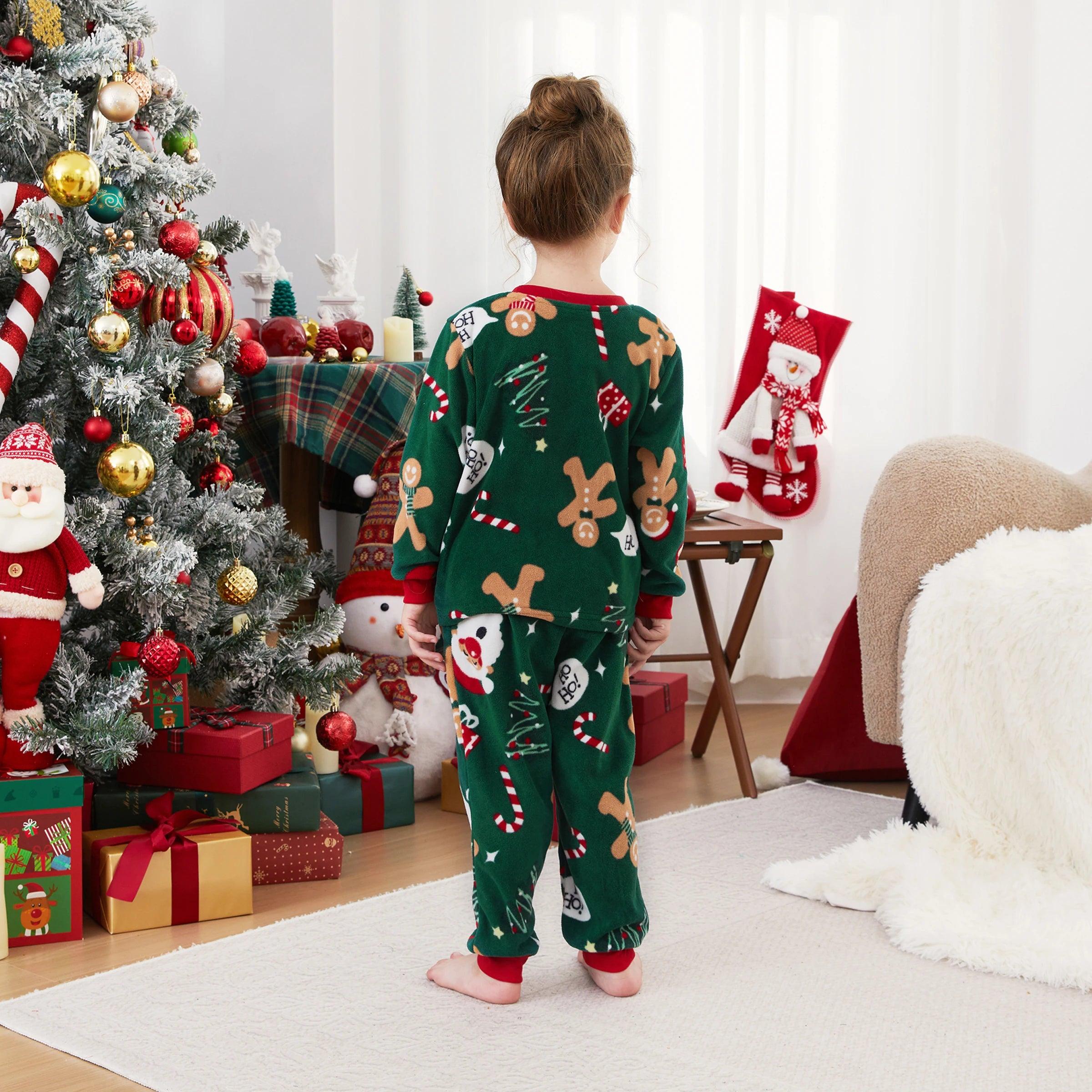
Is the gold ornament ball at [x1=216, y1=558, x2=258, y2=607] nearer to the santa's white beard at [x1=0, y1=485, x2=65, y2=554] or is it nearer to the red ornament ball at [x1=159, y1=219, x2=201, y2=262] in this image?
the santa's white beard at [x1=0, y1=485, x2=65, y2=554]

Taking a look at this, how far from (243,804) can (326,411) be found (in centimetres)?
→ 78

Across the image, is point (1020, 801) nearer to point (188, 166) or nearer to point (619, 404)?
point (619, 404)

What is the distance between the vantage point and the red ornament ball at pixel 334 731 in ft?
6.82

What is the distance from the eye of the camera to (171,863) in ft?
5.58

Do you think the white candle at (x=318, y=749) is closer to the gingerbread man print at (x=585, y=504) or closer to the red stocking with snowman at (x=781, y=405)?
the gingerbread man print at (x=585, y=504)

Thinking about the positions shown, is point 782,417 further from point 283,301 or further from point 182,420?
point 182,420

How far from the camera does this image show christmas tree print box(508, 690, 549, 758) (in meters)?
1.36

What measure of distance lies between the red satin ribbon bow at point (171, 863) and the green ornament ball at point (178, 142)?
3.61 feet

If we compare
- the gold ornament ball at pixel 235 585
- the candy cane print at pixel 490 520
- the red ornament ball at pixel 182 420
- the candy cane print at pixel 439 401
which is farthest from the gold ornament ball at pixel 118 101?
the candy cane print at pixel 490 520

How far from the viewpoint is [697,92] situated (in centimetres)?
313

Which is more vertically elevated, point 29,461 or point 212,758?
point 29,461

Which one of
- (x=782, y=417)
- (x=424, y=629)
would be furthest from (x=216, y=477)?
(x=782, y=417)

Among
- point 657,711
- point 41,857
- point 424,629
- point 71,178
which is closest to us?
point 424,629

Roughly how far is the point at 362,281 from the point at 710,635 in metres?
1.45
